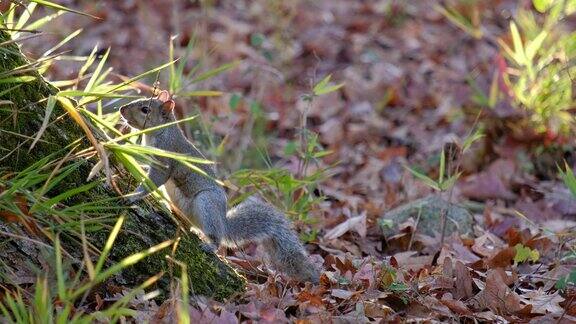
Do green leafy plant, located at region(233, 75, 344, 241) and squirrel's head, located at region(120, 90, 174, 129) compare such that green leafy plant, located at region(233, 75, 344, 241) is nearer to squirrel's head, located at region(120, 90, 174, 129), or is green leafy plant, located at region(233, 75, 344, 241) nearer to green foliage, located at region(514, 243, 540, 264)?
squirrel's head, located at region(120, 90, 174, 129)

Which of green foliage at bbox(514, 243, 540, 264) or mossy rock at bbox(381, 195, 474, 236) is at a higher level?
green foliage at bbox(514, 243, 540, 264)

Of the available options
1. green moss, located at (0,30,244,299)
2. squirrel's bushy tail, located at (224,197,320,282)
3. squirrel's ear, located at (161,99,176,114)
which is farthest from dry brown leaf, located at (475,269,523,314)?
squirrel's ear, located at (161,99,176,114)

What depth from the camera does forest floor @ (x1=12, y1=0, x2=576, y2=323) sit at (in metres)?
3.18

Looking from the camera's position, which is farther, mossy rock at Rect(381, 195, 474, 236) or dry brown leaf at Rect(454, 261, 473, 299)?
mossy rock at Rect(381, 195, 474, 236)

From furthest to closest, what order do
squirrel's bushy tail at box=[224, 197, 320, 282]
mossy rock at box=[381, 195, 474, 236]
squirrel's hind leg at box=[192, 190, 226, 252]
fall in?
mossy rock at box=[381, 195, 474, 236]
squirrel's hind leg at box=[192, 190, 226, 252]
squirrel's bushy tail at box=[224, 197, 320, 282]

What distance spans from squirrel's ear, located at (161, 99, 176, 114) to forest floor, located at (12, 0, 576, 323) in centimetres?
43

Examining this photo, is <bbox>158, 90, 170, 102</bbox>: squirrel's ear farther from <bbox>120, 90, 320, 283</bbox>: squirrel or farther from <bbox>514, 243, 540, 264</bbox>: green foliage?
<bbox>514, 243, 540, 264</bbox>: green foliage

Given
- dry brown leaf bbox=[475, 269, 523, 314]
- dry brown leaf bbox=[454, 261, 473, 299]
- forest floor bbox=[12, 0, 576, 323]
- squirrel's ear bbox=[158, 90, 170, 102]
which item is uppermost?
squirrel's ear bbox=[158, 90, 170, 102]

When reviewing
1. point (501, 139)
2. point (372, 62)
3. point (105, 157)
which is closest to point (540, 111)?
point (501, 139)

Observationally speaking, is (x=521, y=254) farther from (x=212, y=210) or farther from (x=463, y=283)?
(x=212, y=210)

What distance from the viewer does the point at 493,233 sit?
4.65 metres

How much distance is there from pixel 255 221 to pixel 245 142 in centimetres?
244

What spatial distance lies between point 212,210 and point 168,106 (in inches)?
18.6

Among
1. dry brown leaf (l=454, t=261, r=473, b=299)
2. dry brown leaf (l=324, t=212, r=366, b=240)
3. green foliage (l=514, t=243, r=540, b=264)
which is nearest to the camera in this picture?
dry brown leaf (l=454, t=261, r=473, b=299)
